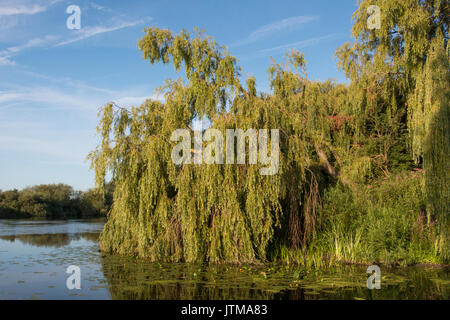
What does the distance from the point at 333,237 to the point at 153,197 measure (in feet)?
15.3

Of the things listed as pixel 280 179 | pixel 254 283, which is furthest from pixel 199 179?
pixel 254 283

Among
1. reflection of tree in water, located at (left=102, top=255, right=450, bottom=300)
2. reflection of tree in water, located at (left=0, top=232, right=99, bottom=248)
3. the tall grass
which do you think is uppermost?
the tall grass

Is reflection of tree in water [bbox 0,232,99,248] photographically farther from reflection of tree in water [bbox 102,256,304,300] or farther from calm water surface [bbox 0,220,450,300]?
reflection of tree in water [bbox 102,256,304,300]

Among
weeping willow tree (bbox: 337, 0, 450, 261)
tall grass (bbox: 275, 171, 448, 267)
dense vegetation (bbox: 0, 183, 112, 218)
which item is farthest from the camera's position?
dense vegetation (bbox: 0, 183, 112, 218)

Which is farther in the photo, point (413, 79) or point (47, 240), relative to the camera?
point (47, 240)

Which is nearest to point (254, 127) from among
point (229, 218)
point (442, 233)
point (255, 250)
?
point (229, 218)

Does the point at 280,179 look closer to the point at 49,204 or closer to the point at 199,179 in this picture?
the point at 199,179

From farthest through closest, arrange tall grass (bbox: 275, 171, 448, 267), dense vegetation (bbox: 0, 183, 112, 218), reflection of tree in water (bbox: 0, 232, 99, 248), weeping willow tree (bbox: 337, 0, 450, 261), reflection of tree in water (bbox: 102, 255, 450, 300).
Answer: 1. dense vegetation (bbox: 0, 183, 112, 218)
2. reflection of tree in water (bbox: 0, 232, 99, 248)
3. tall grass (bbox: 275, 171, 448, 267)
4. weeping willow tree (bbox: 337, 0, 450, 261)
5. reflection of tree in water (bbox: 102, 255, 450, 300)

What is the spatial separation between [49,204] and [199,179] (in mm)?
36207

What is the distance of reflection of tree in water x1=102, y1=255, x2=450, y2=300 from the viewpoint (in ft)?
21.6

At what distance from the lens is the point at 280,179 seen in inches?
360

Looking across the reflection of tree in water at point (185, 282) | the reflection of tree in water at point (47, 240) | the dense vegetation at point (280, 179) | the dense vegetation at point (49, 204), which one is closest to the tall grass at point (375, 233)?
the dense vegetation at point (280, 179)

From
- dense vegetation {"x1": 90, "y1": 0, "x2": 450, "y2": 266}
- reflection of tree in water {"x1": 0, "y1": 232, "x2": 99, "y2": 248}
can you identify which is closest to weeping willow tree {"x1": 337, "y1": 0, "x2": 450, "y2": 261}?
dense vegetation {"x1": 90, "y1": 0, "x2": 450, "y2": 266}

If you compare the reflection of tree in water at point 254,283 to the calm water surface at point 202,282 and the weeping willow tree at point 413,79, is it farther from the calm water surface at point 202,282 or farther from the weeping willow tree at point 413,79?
the weeping willow tree at point 413,79
